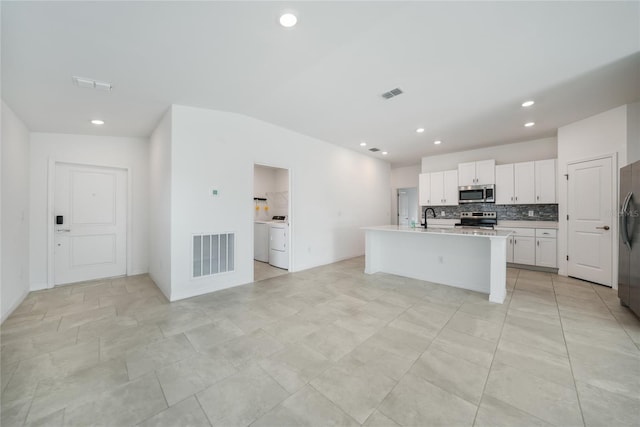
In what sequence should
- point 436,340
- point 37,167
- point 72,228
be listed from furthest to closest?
point 72,228
point 37,167
point 436,340

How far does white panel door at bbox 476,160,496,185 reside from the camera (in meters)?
5.54

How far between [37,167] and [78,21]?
11.5 ft

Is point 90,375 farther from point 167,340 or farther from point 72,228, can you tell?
point 72,228

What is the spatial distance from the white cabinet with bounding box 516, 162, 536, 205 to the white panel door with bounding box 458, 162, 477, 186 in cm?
77

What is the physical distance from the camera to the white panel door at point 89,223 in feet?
13.7

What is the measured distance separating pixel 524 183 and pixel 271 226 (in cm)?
550

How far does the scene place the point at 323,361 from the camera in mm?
1973

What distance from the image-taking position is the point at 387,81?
2893 millimetres

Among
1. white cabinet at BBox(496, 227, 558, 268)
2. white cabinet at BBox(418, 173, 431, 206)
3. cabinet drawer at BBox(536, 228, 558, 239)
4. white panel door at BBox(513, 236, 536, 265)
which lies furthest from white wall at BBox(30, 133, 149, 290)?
cabinet drawer at BBox(536, 228, 558, 239)

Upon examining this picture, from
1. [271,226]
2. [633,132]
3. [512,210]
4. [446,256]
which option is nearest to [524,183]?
[512,210]

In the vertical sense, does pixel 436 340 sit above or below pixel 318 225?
below

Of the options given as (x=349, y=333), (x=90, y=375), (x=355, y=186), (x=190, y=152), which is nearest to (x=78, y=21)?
(x=190, y=152)

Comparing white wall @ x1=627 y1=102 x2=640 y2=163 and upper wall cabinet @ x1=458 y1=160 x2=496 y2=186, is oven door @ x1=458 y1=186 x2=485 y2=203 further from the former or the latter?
white wall @ x1=627 y1=102 x2=640 y2=163

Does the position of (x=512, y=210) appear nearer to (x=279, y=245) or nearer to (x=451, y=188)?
(x=451, y=188)
